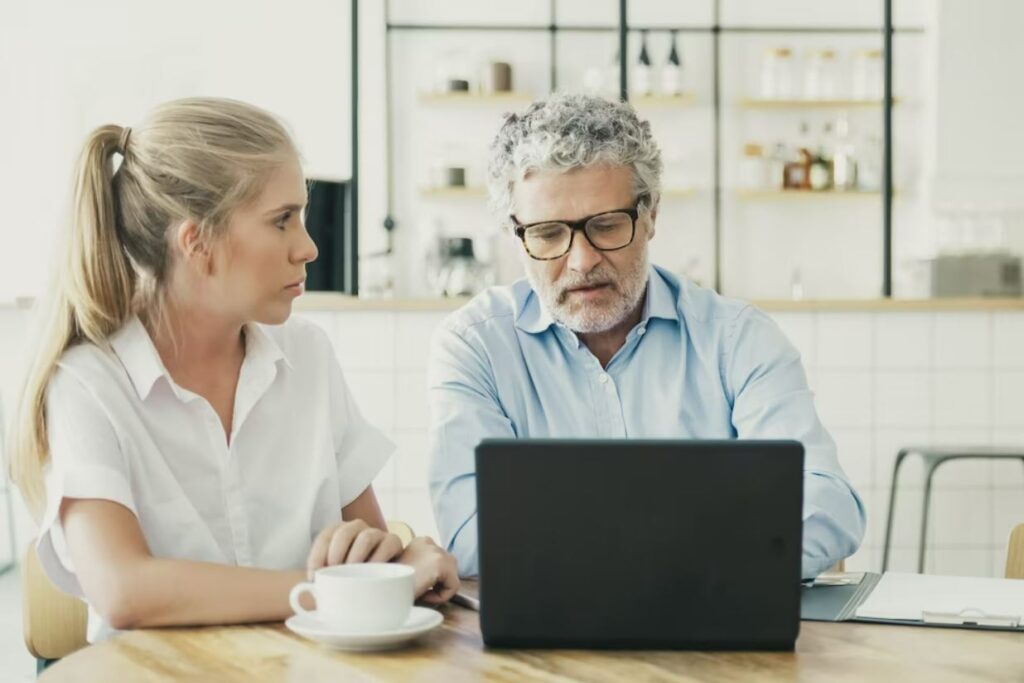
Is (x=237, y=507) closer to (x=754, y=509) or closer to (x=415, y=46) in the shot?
(x=754, y=509)

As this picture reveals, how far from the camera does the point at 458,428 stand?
5.20ft

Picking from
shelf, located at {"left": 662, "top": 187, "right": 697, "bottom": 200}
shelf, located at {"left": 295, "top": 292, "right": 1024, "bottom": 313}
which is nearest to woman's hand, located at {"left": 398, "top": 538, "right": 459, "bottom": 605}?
shelf, located at {"left": 295, "top": 292, "right": 1024, "bottom": 313}

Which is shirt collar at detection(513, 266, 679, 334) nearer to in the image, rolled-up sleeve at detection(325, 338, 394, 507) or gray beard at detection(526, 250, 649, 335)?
gray beard at detection(526, 250, 649, 335)

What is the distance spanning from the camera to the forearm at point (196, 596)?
1.13m

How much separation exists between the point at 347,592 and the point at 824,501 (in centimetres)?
64

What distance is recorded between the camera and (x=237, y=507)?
1.39 meters

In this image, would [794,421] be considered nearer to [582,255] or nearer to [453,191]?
[582,255]

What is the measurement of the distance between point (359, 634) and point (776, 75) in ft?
17.4

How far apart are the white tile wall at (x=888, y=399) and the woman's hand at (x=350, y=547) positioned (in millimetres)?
2332

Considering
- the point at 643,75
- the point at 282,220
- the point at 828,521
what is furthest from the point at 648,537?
the point at 643,75

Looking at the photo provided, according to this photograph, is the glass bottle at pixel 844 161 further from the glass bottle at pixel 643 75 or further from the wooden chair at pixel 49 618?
the wooden chair at pixel 49 618

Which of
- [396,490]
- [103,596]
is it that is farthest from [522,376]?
[396,490]

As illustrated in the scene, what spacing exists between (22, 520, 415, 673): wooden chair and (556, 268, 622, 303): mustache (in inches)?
30.0

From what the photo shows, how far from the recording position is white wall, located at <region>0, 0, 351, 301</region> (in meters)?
5.60
